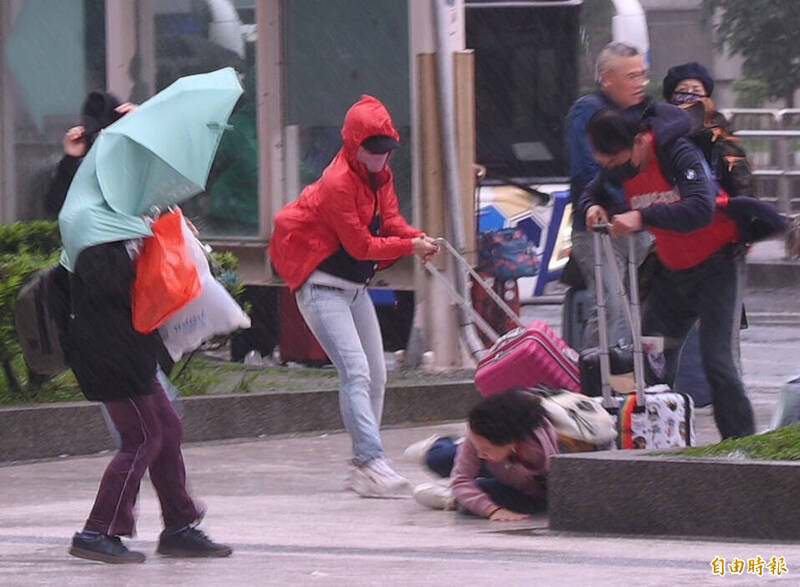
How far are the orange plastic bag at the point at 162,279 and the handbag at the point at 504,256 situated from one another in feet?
17.7

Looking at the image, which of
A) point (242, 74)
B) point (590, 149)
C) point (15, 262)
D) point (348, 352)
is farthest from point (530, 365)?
point (242, 74)

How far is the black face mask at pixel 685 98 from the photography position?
8.16 m

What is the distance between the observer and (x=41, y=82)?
1318cm

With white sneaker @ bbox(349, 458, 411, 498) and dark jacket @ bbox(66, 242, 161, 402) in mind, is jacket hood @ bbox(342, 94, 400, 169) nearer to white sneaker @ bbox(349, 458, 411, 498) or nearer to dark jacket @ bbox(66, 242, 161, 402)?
white sneaker @ bbox(349, 458, 411, 498)

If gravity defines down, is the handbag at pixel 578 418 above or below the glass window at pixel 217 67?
below

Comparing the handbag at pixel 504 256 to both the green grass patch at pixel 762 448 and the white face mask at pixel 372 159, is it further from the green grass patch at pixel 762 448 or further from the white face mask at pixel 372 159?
the green grass patch at pixel 762 448

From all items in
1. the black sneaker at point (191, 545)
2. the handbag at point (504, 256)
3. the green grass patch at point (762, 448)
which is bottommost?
the black sneaker at point (191, 545)

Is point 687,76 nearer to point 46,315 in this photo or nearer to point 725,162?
point 725,162

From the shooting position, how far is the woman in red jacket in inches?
301

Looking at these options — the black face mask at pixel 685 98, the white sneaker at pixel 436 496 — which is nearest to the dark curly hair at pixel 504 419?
the white sneaker at pixel 436 496

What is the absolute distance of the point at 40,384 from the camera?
9.49 meters

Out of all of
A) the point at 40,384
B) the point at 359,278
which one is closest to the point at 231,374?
the point at 40,384

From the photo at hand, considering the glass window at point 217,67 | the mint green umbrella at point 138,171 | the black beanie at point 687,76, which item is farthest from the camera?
the glass window at point 217,67

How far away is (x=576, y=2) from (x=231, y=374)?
844 cm
